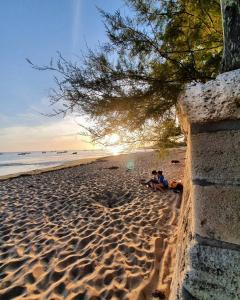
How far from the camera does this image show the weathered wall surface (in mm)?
1154

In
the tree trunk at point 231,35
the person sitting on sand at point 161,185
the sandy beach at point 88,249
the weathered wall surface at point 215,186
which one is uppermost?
the tree trunk at point 231,35

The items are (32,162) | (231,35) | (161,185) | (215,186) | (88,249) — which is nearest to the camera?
(215,186)

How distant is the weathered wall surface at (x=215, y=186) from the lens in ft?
3.79

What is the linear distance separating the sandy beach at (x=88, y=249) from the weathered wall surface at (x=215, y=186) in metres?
2.21

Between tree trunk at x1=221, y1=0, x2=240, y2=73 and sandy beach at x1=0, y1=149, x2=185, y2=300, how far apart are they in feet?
9.87

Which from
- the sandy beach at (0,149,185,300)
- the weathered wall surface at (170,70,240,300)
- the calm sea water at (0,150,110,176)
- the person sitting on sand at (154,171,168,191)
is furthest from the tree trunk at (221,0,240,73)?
the calm sea water at (0,150,110,176)

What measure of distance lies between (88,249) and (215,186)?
388 cm

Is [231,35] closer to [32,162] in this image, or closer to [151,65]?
[151,65]

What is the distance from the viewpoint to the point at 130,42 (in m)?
4.68

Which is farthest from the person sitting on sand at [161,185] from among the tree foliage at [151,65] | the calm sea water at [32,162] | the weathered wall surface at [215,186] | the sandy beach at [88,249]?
the calm sea water at [32,162]

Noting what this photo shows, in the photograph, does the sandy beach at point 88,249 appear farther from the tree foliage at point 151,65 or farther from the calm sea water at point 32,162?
the calm sea water at point 32,162

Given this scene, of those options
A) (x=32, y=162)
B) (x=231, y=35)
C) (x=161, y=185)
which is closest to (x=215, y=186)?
(x=231, y=35)

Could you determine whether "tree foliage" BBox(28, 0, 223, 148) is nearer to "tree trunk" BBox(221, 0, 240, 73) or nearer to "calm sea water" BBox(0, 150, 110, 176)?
"tree trunk" BBox(221, 0, 240, 73)

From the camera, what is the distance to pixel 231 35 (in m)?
1.50
